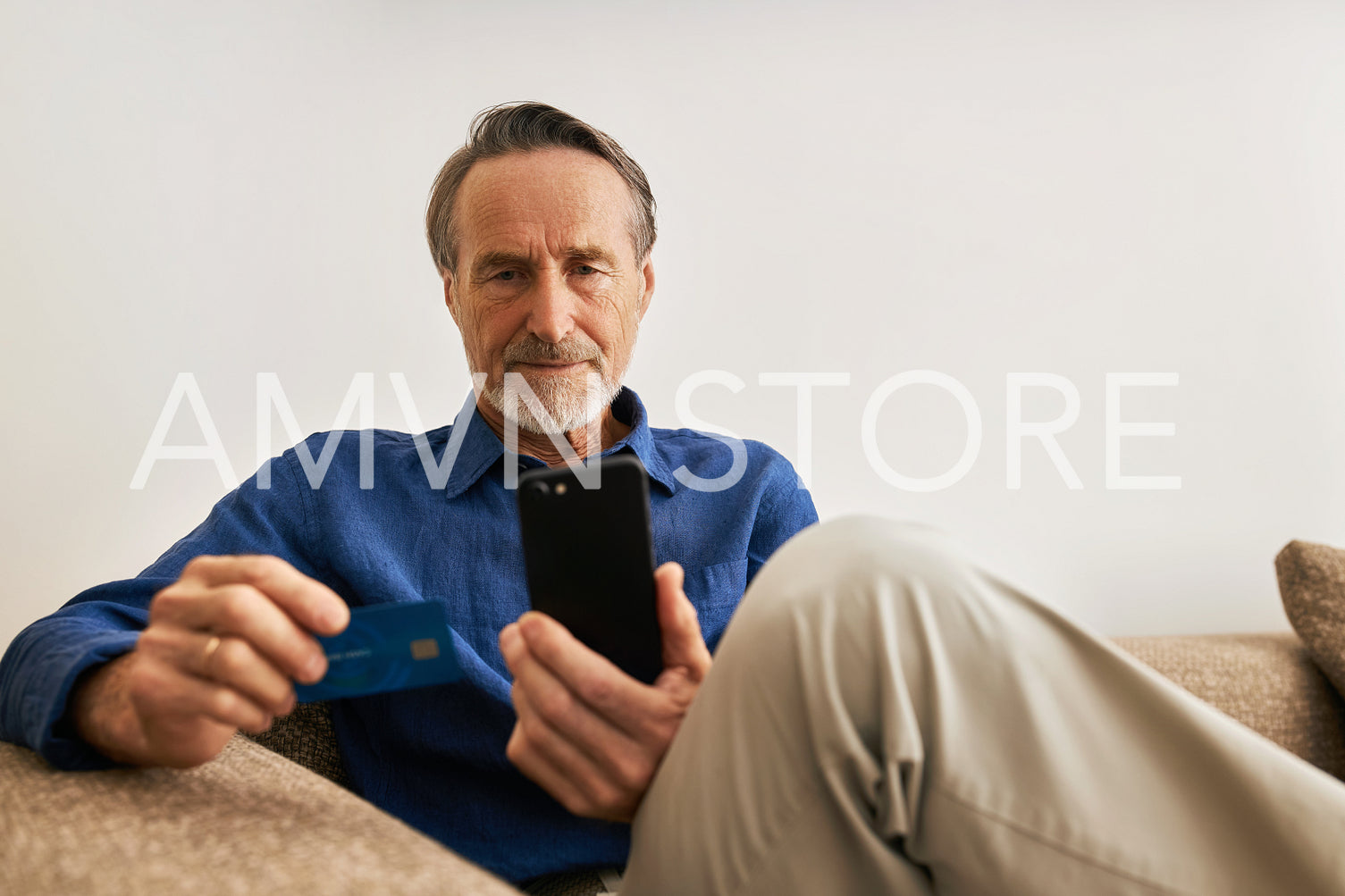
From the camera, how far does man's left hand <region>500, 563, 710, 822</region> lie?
601 millimetres

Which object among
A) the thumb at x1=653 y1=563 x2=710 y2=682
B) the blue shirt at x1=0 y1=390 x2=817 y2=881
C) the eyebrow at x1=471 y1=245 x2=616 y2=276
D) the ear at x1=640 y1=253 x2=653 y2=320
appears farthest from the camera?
the ear at x1=640 y1=253 x2=653 y2=320

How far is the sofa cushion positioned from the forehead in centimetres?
101

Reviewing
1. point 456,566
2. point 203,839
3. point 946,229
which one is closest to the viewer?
point 203,839

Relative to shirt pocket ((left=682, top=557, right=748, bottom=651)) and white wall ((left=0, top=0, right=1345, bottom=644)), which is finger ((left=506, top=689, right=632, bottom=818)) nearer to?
shirt pocket ((left=682, top=557, right=748, bottom=651))

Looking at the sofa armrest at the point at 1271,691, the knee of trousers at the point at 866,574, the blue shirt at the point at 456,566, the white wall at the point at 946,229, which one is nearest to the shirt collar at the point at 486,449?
the blue shirt at the point at 456,566

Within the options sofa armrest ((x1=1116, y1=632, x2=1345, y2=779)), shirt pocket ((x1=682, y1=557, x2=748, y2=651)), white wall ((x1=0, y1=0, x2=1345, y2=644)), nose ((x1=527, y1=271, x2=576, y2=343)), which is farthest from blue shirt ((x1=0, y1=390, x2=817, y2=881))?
sofa armrest ((x1=1116, y1=632, x2=1345, y2=779))

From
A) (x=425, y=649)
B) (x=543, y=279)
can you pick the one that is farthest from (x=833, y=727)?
(x=543, y=279)

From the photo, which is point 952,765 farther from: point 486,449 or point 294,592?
point 486,449

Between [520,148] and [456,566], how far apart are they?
614 millimetres

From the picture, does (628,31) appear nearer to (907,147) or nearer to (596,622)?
(907,147)

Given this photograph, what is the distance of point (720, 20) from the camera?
165cm

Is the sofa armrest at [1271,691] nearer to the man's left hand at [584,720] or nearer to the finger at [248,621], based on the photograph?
the man's left hand at [584,720]

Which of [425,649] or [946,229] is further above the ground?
[946,229]

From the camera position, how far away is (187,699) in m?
0.57
